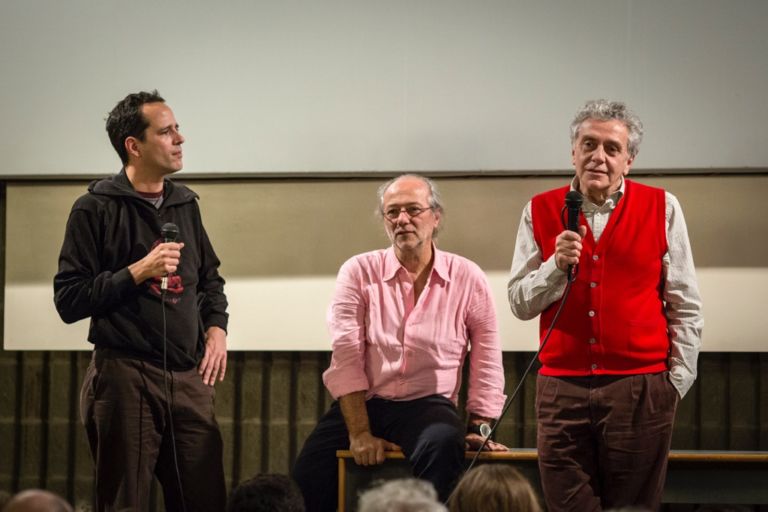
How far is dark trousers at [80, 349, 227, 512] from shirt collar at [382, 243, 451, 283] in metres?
0.74

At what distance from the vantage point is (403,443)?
9.86ft

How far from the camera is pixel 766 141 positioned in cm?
371

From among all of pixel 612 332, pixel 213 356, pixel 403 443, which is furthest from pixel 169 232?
pixel 612 332

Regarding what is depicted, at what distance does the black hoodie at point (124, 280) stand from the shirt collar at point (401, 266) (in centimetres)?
66

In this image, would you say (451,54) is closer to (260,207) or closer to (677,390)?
(260,207)

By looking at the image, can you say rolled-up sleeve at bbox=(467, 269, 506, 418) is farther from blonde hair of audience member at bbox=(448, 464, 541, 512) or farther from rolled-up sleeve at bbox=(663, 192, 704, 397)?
blonde hair of audience member at bbox=(448, 464, 541, 512)

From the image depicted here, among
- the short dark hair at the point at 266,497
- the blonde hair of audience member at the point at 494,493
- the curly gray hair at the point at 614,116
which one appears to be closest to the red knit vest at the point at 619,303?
the curly gray hair at the point at 614,116

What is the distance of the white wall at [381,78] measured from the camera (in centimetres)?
375

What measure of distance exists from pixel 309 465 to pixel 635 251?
1.28m

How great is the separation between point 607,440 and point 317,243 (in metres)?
1.69

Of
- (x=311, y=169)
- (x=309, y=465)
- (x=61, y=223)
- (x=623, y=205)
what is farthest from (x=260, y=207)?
(x=623, y=205)

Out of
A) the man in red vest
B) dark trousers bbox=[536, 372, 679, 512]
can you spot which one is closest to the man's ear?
the man in red vest

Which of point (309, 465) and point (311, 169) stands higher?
point (311, 169)

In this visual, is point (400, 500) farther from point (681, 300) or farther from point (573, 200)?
point (681, 300)
